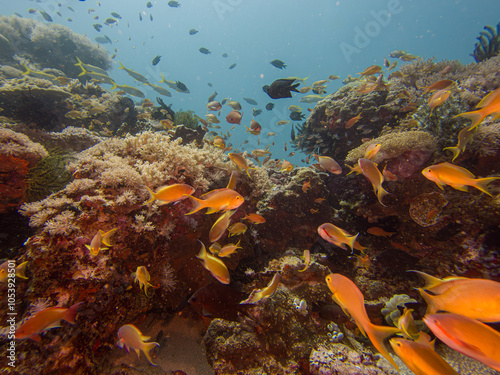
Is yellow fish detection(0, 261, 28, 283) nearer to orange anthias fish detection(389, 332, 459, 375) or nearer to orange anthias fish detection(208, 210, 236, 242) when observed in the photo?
orange anthias fish detection(208, 210, 236, 242)

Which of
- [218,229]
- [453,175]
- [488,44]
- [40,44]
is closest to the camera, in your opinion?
[453,175]

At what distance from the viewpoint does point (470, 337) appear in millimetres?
1313

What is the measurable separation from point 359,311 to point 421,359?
0.49 meters

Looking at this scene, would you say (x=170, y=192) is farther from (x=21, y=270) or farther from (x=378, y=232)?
(x=378, y=232)

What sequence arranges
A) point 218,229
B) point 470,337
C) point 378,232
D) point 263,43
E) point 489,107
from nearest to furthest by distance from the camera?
point 470,337 < point 489,107 < point 218,229 < point 378,232 < point 263,43

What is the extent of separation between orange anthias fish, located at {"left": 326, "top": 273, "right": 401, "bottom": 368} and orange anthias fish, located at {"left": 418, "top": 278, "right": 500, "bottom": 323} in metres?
0.50

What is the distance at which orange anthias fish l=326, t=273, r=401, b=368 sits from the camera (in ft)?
4.42

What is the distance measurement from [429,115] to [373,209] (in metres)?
2.70

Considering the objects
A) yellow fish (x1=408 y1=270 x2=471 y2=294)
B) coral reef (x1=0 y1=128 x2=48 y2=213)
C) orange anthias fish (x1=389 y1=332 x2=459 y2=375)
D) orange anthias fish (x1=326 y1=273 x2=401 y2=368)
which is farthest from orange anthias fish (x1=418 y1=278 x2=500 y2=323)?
coral reef (x1=0 y1=128 x2=48 y2=213)

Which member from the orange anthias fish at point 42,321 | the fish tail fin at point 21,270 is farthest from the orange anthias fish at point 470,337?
the fish tail fin at point 21,270

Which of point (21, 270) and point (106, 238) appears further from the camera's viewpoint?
point (106, 238)

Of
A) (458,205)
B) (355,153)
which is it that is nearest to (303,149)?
(355,153)

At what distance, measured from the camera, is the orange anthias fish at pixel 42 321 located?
1748 mm

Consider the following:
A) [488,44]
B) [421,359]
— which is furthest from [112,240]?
[488,44]
